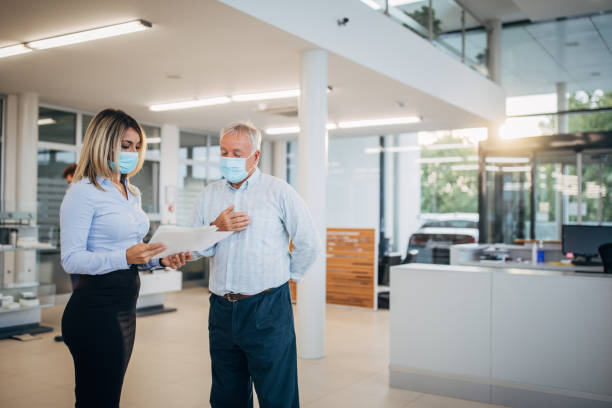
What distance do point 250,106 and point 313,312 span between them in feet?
13.6

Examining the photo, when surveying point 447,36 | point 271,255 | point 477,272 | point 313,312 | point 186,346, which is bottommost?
point 186,346

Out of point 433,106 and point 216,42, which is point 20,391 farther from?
point 433,106

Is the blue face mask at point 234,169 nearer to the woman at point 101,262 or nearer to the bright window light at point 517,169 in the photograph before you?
the woman at point 101,262

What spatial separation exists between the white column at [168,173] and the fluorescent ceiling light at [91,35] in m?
4.59

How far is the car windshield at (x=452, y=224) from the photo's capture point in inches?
419

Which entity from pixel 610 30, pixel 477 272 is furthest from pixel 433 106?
pixel 477 272

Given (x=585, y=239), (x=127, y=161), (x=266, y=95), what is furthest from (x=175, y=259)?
(x=266, y=95)

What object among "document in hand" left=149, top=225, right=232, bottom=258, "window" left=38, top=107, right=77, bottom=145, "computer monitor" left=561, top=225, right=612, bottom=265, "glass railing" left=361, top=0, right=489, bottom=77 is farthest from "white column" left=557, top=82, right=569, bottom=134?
"document in hand" left=149, top=225, right=232, bottom=258

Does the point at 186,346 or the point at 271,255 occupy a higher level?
the point at 271,255

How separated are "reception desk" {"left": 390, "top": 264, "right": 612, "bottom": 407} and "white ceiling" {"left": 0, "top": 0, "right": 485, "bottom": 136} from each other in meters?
2.74

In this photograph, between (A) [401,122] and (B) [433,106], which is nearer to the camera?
(B) [433,106]

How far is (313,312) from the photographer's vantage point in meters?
5.30

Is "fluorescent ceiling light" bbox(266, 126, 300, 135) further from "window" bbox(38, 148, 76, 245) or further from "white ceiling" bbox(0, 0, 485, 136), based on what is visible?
"window" bbox(38, 148, 76, 245)

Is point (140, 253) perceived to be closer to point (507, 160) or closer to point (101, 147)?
point (101, 147)
